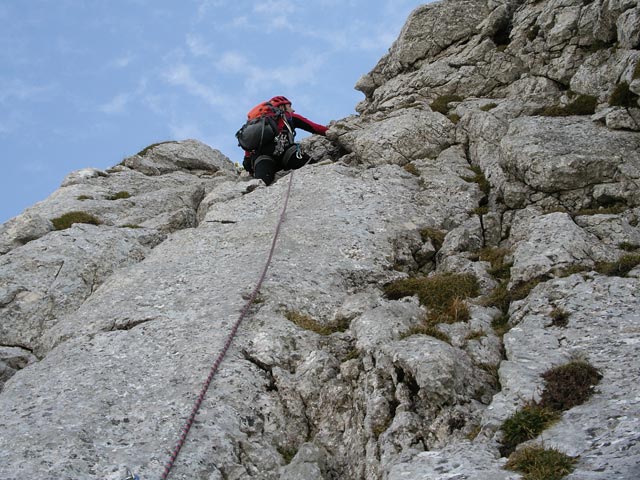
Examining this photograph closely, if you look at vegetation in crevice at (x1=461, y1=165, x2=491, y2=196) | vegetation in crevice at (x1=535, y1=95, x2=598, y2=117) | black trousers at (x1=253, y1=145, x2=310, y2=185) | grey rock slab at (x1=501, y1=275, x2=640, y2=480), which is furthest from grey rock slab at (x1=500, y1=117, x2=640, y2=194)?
black trousers at (x1=253, y1=145, x2=310, y2=185)

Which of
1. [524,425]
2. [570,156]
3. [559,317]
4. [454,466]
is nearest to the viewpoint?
[454,466]

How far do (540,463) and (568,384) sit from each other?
2471 mm

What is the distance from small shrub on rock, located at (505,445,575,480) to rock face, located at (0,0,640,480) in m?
0.22

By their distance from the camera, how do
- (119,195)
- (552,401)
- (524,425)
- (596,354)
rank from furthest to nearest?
(119,195) < (596,354) < (552,401) < (524,425)

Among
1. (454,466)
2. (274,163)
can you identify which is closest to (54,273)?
(274,163)

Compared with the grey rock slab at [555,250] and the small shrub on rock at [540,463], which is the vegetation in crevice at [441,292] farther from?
the small shrub on rock at [540,463]

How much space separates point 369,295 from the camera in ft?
56.2

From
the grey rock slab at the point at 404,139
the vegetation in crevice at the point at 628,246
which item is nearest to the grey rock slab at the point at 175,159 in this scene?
the grey rock slab at the point at 404,139

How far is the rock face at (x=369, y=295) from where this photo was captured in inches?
472

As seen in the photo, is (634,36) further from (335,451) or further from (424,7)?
(335,451)

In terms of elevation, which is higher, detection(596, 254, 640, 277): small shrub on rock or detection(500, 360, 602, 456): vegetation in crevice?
detection(596, 254, 640, 277): small shrub on rock

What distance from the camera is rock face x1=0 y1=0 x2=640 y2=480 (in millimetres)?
11984

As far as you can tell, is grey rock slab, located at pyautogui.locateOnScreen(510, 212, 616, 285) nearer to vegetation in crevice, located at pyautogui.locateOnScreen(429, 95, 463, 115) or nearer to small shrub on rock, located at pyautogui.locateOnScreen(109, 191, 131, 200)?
vegetation in crevice, located at pyautogui.locateOnScreen(429, 95, 463, 115)

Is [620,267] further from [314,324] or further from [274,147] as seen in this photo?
[274,147]
